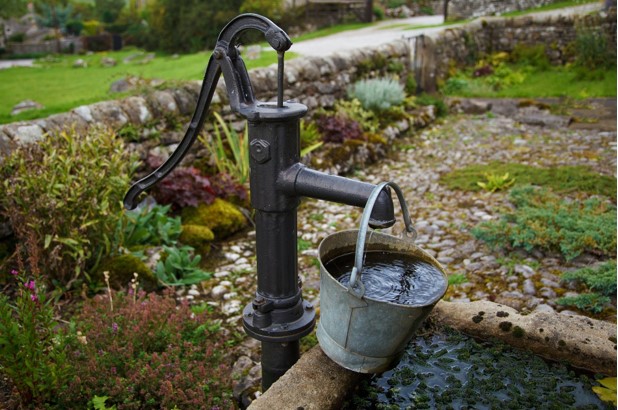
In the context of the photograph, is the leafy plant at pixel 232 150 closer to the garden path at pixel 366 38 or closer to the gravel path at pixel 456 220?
the gravel path at pixel 456 220

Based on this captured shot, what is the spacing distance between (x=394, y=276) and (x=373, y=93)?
20.2ft

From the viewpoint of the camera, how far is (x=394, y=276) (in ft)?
7.30

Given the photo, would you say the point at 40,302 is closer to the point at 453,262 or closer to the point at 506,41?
the point at 453,262

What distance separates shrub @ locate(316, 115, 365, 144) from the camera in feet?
23.5

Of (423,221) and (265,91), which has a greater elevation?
(265,91)

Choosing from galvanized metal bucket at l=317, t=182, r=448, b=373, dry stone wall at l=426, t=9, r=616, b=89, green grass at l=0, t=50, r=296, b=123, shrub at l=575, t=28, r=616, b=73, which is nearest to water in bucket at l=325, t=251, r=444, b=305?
galvanized metal bucket at l=317, t=182, r=448, b=373

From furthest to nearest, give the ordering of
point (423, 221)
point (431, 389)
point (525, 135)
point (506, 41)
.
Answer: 1. point (506, 41)
2. point (525, 135)
3. point (423, 221)
4. point (431, 389)

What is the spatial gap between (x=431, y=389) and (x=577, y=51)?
11.9 m

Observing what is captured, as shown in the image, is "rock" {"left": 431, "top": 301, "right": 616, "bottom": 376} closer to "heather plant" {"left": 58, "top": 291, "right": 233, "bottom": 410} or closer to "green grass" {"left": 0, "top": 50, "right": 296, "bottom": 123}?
"heather plant" {"left": 58, "top": 291, "right": 233, "bottom": 410}

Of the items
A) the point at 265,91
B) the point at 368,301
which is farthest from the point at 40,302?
the point at 265,91

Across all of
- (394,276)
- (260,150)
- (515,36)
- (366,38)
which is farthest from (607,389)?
(366,38)

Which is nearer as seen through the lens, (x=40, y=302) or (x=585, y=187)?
(x=40, y=302)

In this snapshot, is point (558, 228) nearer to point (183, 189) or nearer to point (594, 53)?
point (183, 189)

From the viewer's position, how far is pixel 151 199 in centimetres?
490
